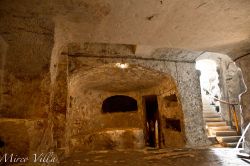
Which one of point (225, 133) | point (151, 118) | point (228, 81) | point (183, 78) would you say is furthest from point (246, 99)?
point (151, 118)

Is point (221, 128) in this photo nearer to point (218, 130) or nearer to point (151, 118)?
point (218, 130)

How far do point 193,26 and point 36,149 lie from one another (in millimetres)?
1919

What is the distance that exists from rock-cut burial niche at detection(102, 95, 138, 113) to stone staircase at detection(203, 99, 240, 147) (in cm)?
326

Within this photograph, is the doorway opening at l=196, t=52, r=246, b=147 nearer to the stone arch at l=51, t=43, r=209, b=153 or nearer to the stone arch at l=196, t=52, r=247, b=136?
the stone arch at l=196, t=52, r=247, b=136

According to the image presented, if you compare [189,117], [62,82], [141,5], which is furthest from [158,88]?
[141,5]

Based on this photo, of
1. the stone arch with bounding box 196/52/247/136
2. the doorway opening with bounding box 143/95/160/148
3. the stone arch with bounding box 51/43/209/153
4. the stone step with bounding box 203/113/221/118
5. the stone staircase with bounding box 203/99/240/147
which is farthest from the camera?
the doorway opening with bounding box 143/95/160/148

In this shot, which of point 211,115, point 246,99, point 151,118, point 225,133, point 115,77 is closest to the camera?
point 246,99

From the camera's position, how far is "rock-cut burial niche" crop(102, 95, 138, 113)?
8992mm

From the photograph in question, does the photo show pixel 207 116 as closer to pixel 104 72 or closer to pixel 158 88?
pixel 158 88

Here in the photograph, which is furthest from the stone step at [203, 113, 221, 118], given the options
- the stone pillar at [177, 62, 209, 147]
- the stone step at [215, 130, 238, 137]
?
the stone pillar at [177, 62, 209, 147]

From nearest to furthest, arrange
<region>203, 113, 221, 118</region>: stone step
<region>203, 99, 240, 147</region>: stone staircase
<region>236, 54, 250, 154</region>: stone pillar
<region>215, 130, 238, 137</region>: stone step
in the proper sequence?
<region>236, 54, 250, 154</region>: stone pillar < <region>203, 99, 240, 147</region>: stone staircase < <region>215, 130, 238, 137</region>: stone step < <region>203, 113, 221, 118</region>: stone step

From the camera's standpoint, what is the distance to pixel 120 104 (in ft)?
30.2

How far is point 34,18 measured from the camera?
5.66ft

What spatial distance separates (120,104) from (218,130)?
4.37 m
